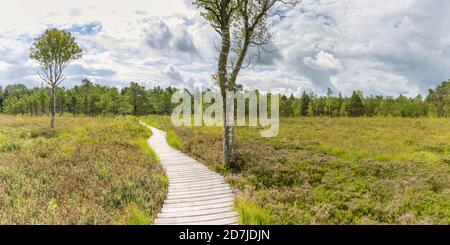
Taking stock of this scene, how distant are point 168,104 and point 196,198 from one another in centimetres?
8068

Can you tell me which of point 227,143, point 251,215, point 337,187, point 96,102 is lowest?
point 337,187

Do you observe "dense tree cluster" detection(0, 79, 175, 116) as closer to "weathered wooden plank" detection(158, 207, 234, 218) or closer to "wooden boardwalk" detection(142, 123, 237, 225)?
"wooden boardwalk" detection(142, 123, 237, 225)

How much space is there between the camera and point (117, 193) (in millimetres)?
8352

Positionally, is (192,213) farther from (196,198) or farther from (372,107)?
(372,107)

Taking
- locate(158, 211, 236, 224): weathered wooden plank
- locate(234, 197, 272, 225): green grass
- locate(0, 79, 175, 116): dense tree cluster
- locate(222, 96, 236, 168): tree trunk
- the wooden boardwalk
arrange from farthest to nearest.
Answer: locate(0, 79, 175, 116): dense tree cluster, locate(222, 96, 236, 168): tree trunk, the wooden boardwalk, locate(158, 211, 236, 224): weathered wooden plank, locate(234, 197, 272, 225): green grass

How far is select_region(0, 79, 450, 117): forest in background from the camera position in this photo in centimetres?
6444

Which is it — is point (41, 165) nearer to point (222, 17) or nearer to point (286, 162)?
point (222, 17)

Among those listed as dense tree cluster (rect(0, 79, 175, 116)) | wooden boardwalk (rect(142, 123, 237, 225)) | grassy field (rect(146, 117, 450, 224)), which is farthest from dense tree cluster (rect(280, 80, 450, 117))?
wooden boardwalk (rect(142, 123, 237, 225))

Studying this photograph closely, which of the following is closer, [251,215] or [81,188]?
[251,215]

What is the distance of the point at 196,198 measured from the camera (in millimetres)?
8414

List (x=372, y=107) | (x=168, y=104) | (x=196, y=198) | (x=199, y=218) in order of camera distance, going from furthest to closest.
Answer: (x=168, y=104)
(x=372, y=107)
(x=196, y=198)
(x=199, y=218)

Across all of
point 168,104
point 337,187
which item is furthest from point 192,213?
point 168,104

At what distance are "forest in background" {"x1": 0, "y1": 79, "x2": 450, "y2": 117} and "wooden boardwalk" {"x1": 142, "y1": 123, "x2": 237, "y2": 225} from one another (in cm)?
5807
